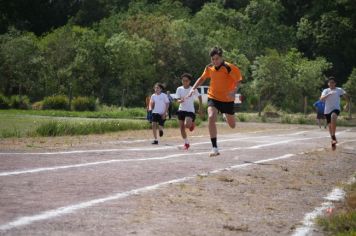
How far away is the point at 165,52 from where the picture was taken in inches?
2053

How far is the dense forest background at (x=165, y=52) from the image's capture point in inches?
1786

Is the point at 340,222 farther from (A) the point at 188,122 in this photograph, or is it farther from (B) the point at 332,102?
(B) the point at 332,102

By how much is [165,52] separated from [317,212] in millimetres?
45725

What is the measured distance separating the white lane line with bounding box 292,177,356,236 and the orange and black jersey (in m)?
3.53

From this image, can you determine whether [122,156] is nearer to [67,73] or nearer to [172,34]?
[67,73]

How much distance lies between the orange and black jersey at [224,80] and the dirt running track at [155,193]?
1349mm

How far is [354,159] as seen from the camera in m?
14.0

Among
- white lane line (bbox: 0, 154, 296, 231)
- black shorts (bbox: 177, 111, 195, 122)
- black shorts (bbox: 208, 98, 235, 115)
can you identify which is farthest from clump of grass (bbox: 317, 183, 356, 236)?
black shorts (bbox: 177, 111, 195, 122)

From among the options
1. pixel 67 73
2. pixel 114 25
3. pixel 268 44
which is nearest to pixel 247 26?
pixel 268 44

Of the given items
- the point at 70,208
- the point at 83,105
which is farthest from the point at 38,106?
the point at 70,208

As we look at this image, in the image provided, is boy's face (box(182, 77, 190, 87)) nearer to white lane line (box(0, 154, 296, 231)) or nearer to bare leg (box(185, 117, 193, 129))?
bare leg (box(185, 117, 193, 129))

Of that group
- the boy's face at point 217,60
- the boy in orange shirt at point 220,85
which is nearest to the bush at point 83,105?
the boy in orange shirt at point 220,85

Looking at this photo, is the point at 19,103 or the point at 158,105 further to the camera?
the point at 19,103

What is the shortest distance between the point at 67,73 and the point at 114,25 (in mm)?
17349
